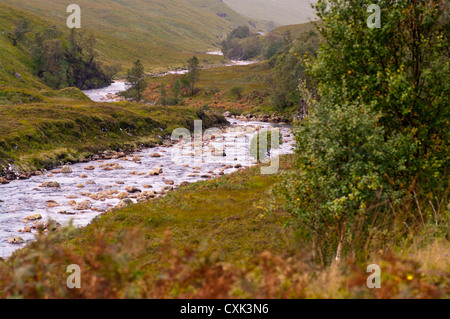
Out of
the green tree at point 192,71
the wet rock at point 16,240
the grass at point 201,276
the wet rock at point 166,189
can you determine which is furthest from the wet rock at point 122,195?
the green tree at point 192,71

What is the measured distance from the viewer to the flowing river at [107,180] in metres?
26.6

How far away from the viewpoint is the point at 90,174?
39.8 metres

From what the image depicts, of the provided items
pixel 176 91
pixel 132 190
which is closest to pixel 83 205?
pixel 132 190

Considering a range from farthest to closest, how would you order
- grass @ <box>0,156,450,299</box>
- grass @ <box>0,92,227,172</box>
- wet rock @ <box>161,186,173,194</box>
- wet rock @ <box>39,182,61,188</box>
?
grass @ <box>0,92,227,172</box>
wet rock @ <box>39,182,61,188</box>
wet rock @ <box>161,186,173,194</box>
grass @ <box>0,156,450,299</box>

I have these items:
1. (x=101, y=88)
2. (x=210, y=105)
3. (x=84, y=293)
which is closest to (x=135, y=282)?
(x=84, y=293)

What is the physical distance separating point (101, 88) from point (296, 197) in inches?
5302

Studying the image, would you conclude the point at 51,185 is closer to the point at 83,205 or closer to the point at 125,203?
the point at 83,205

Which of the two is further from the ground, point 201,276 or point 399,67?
point 399,67

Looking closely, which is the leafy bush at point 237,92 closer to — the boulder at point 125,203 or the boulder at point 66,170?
the boulder at point 66,170

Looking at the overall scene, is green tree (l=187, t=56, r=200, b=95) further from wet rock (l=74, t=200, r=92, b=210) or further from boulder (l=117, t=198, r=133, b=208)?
boulder (l=117, t=198, r=133, b=208)

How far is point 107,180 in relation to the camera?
3738 cm

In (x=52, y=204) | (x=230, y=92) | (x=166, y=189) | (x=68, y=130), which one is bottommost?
(x=166, y=189)

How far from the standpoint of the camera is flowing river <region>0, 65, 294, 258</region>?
1048 inches

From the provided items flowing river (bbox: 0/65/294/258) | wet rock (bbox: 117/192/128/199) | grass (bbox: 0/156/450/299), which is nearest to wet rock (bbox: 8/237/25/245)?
flowing river (bbox: 0/65/294/258)
